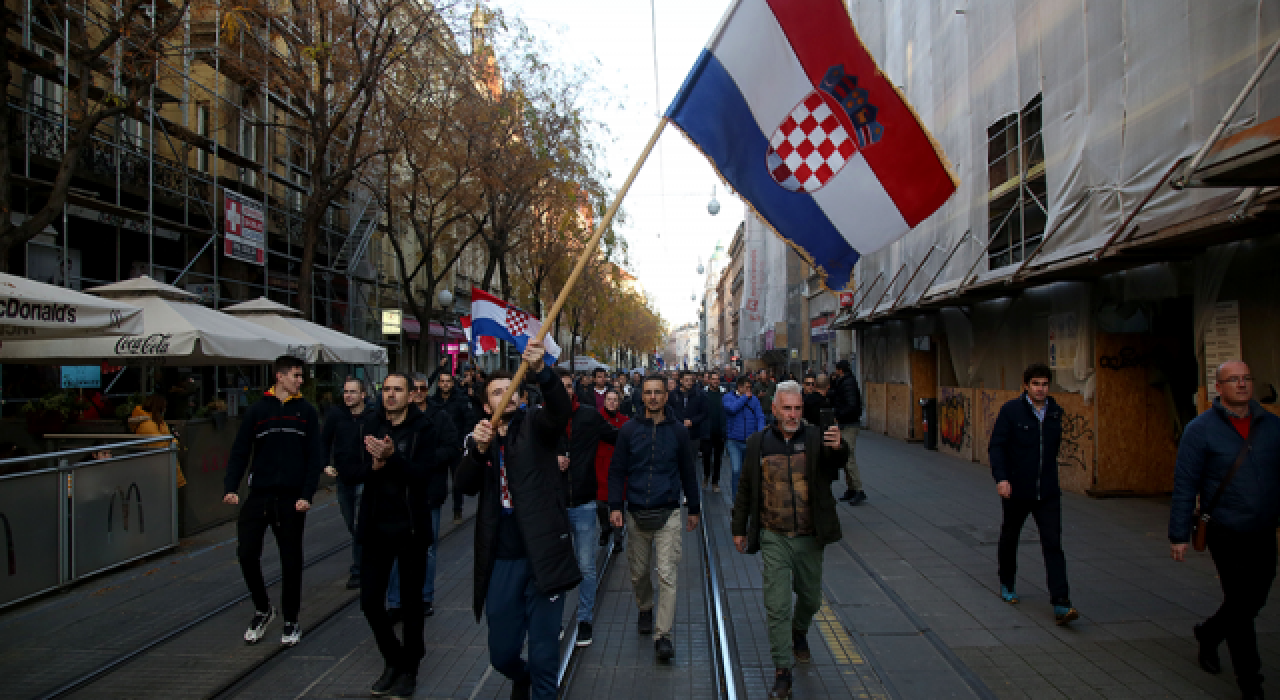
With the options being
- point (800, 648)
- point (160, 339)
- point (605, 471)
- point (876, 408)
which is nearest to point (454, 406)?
point (605, 471)

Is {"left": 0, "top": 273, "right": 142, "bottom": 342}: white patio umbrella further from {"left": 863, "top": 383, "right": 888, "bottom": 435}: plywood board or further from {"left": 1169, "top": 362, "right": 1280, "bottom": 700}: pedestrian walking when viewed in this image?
{"left": 863, "top": 383, "right": 888, "bottom": 435}: plywood board

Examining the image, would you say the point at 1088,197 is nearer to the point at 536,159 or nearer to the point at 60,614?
the point at 60,614


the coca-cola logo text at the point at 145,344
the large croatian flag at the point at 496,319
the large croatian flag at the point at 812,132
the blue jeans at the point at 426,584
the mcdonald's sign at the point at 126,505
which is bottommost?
the blue jeans at the point at 426,584

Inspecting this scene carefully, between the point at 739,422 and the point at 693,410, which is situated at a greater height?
the point at 693,410

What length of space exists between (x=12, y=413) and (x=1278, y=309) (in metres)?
18.6

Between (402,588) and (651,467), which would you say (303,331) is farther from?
(402,588)

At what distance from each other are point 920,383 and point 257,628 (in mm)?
17503

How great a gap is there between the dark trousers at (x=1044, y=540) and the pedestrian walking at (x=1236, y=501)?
106 cm

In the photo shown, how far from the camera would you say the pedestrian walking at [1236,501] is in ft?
13.5

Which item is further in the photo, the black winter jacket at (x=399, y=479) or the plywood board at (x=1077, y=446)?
the plywood board at (x=1077, y=446)

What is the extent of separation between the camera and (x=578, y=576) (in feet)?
12.0

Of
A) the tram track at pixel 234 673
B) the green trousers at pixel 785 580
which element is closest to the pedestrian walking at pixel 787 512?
the green trousers at pixel 785 580

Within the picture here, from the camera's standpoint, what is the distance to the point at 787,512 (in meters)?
4.51

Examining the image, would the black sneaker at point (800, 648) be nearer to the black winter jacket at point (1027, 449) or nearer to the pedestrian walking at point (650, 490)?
the pedestrian walking at point (650, 490)
